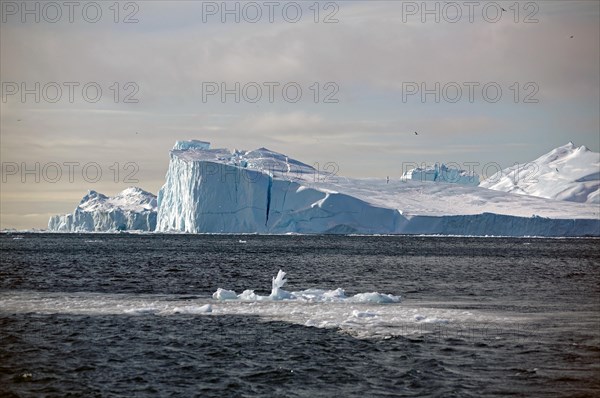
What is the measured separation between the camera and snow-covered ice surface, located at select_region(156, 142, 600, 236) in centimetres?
9506

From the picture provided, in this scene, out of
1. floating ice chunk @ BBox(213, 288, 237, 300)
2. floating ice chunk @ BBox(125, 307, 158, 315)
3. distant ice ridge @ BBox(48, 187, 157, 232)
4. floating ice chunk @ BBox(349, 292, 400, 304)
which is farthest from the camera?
distant ice ridge @ BBox(48, 187, 157, 232)

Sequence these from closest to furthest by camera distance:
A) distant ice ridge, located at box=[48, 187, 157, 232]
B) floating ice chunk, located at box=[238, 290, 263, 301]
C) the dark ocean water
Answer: the dark ocean water → floating ice chunk, located at box=[238, 290, 263, 301] → distant ice ridge, located at box=[48, 187, 157, 232]

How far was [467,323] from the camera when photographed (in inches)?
831

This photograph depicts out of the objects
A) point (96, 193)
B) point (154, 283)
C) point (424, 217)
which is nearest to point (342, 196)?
point (424, 217)

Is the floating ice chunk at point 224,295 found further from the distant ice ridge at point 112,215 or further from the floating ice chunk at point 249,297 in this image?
the distant ice ridge at point 112,215

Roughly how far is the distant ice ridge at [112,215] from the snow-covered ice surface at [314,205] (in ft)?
127

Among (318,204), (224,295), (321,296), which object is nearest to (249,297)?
(224,295)

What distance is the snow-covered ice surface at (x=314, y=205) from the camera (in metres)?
95.1

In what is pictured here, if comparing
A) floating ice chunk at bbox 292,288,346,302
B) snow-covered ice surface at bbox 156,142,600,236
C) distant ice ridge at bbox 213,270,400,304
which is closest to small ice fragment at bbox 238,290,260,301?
distant ice ridge at bbox 213,270,400,304

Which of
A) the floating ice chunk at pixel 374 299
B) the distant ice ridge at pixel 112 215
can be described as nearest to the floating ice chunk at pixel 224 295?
the floating ice chunk at pixel 374 299

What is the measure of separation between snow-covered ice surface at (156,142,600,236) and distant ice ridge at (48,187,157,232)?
3874cm

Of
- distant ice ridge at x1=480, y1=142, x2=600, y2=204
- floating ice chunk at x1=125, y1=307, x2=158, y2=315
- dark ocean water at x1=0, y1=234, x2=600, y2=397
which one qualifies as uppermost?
distant ice ridge at x1=480, y1=142, x2=600, y2=204

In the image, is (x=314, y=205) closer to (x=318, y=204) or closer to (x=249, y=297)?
(x=318, y=204)

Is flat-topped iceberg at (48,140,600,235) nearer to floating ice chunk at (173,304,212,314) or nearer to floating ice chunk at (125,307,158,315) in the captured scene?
floating ice chunk at (173,304,212,314)
